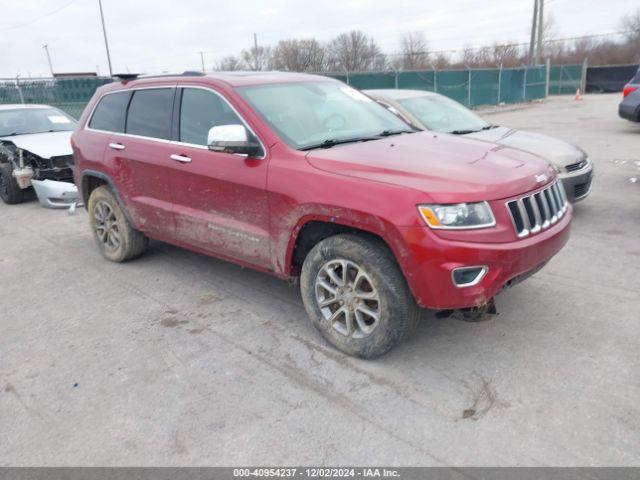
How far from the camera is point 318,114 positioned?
4.22 meters

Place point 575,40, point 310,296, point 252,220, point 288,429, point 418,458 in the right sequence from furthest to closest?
point 575,40
point 252,220
point 310,296
point 288,429
point 418,458

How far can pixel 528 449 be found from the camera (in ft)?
8.73

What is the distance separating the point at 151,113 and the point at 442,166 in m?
2.86

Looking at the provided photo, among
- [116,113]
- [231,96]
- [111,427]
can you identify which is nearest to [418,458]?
[111,427]

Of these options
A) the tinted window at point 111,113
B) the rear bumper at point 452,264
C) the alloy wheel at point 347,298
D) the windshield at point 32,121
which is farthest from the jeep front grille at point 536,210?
the windshield at point 32,121

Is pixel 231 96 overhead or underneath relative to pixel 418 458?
overhead

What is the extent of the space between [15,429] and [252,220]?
198cm

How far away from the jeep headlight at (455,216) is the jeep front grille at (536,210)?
23 cm

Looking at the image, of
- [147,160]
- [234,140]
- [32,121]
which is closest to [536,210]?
[234,140]

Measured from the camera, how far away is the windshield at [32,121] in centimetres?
945

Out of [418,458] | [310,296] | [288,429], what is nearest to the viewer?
[418,458]

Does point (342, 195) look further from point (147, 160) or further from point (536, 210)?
point (147, 160)

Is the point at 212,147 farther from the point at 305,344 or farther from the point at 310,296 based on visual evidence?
the point at 305,344

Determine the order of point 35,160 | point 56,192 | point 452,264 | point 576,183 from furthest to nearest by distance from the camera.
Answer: point 35,160 < point 56,192 < point 576,183 < point 452,264
